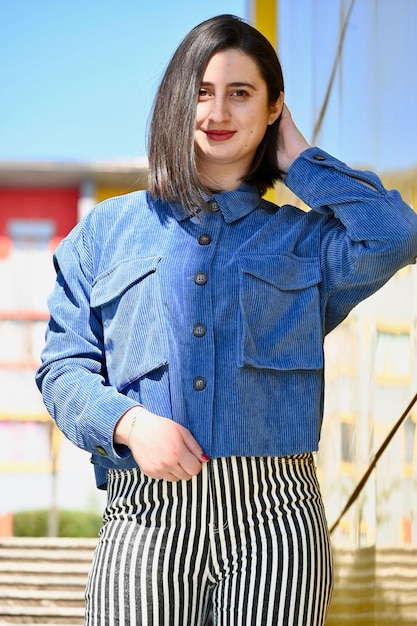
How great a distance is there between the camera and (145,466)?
1337mm

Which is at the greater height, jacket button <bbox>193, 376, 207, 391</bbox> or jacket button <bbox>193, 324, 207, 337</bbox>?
jacket button <bbox>193, 324, 207, 337</bbox>

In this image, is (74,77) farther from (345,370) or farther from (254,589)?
(254,589)

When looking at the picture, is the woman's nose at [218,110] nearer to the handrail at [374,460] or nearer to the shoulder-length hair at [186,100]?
the shoulder-length hair at [186,100]

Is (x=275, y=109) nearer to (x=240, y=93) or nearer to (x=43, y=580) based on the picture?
(x=240, y=93)

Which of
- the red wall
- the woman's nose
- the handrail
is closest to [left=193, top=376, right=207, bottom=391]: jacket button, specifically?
the woman's nose

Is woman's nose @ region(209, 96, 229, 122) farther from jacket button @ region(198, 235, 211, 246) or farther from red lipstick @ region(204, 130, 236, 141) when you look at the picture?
jacket button @ region(198, 235, 211, 246)

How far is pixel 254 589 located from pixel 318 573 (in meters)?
0.09

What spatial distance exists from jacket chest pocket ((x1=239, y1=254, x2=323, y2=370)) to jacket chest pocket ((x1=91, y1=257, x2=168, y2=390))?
0.38 ft

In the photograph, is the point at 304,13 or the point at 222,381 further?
the point at 304,13

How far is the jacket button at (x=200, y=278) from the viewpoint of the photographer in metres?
1.48

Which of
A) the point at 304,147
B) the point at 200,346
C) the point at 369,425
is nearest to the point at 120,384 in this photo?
the point at 200,346

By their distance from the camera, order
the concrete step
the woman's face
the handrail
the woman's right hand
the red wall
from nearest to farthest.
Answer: the woman's right hand, the woman's face, the handrail, the concrete step, the red wall

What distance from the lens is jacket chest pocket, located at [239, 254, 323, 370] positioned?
4.77 feet

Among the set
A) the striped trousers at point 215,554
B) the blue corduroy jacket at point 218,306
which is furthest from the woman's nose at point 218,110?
the striped trousers at point 215,554
